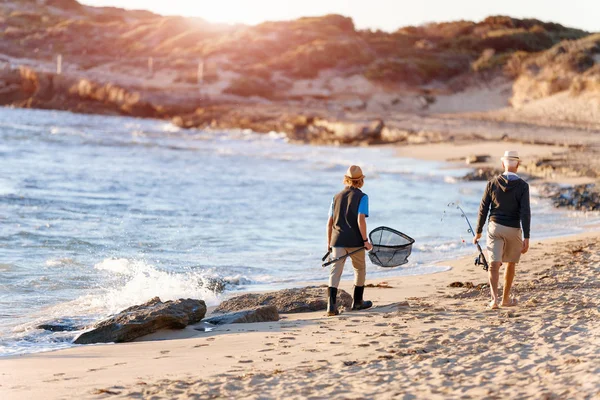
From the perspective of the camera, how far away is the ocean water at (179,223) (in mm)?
9648

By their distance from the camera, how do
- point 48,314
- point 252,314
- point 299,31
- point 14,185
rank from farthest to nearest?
1. point 299,31
2. point 14,185
3. point 48,314
4. point 252,314

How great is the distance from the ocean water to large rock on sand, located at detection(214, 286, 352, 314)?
99cm

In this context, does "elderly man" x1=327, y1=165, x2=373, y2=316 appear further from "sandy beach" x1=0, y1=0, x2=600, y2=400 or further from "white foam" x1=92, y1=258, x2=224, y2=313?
"white foam" x1=92, y1=258, x2=224, y2=313

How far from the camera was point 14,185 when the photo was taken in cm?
2088

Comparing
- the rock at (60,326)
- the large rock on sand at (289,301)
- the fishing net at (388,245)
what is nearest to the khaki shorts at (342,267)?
the fishing net at (388,245)

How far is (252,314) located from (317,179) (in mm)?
17746

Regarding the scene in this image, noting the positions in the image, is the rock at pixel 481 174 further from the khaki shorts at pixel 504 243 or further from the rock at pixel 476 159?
the khaki shorts at pixel 504 243

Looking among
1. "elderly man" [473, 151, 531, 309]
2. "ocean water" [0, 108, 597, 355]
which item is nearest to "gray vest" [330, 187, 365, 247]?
"elderly man" [473, 151, 531, 309]

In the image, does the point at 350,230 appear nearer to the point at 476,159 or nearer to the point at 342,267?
the point at 342,267

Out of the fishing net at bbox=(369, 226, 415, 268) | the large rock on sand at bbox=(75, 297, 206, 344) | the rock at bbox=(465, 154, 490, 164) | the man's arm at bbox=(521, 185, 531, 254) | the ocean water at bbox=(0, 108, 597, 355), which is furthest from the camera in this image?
the rock at bbox=(465, 154, 490, 164)

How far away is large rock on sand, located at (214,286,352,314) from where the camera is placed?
8.24 m

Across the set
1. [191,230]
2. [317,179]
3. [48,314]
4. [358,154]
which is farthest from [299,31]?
[48,314]

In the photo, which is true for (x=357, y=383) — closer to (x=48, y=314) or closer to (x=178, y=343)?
(x=178, y=343)

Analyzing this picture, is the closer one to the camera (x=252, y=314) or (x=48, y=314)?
(x=252, y=314)
